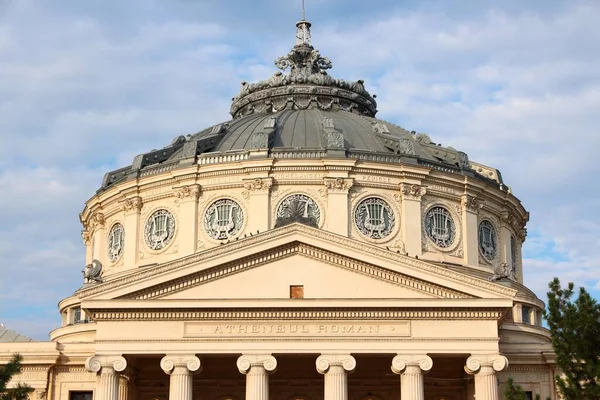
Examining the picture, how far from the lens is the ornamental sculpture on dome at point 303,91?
77.9m

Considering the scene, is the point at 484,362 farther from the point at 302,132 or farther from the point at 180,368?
the point at 302,132

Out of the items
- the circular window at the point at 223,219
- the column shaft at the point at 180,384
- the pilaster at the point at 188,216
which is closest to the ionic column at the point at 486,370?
the column shaft at the point at 180,384

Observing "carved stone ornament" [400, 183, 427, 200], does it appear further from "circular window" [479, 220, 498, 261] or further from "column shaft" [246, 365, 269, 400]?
"column shaft" [246, 365, 269, 400]

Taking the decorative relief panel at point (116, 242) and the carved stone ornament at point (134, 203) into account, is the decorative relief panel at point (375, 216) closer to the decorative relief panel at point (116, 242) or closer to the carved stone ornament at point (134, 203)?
the carved stone ornament at point (134, 203)

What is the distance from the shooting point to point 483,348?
52938mm

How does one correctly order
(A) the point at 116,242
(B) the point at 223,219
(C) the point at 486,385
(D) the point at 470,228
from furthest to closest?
(A) the point at 116,242 < (D) the point at 470,228 < (B) the point at 223,219 < (C) the point at 486,385

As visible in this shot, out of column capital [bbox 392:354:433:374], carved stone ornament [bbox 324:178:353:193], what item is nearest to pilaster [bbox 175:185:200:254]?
carved stone ornament [bbox 324:178:353:193]

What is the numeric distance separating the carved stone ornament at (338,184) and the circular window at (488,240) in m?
9.01

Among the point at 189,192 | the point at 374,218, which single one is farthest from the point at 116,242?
the point at 374,218

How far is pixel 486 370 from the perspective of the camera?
52.6m

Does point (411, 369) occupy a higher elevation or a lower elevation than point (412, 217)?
lower

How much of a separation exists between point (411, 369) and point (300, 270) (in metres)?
6.38

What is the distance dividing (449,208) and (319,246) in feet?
60.6

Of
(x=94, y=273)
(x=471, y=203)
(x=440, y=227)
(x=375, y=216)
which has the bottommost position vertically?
(x=94, y=273)
